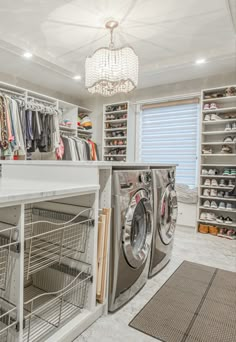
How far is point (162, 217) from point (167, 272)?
0.57m

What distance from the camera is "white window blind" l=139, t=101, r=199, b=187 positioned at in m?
4.27

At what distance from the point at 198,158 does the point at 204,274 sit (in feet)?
7.18

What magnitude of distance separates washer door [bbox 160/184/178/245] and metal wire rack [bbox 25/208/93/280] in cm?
93

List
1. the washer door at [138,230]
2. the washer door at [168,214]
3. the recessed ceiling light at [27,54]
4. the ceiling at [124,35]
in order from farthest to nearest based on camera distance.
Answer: the recessed ceiling light at [27,54] → the ceiling at [124,35] → the washer door at [168,214] → the washer door at [138,230]

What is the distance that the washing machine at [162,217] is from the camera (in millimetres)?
2068

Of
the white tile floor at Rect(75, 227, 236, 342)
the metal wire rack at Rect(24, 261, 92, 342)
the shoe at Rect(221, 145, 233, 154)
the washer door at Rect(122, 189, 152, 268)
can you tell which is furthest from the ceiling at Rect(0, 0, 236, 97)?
the white tile floor at Rect(75, 227, 236, 342)

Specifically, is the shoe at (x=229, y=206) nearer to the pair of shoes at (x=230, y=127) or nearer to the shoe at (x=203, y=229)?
the shoe at (x=203, y=229)

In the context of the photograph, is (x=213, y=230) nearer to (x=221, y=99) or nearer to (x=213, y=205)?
(x=213, y=205)

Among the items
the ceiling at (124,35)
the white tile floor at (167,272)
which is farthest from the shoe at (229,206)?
the ceiling at (124,35)

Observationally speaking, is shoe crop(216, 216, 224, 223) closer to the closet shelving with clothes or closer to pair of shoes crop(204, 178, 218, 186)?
pair of shoes crop(204, 178, 218, 186)

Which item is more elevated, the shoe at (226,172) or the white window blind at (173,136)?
the white window blind at (173,136)

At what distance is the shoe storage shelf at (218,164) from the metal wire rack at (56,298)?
2768mm

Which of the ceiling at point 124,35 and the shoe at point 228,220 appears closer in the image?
the ceiling at point 124,35

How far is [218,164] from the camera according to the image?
382cm
